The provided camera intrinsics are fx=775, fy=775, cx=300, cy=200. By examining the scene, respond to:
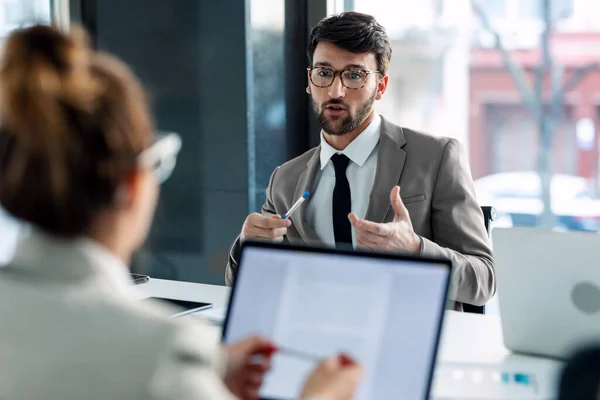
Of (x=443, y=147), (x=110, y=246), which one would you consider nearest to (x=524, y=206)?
(x=443, y=147)

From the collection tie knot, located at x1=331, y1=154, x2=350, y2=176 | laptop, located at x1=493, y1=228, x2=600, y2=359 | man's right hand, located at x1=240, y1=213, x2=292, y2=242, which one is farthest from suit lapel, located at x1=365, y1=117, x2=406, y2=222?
laptop, located at x1=493, y1=228, x2=600, y2=359

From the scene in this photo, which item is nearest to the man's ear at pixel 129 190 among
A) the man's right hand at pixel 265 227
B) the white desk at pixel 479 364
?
the white desk at pixel 479 364

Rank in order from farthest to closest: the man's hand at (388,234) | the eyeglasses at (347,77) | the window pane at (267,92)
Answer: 1. the window pane at (267,92)
2. the eyeglasses at (347,77)
3. the man's hand at (388,234)

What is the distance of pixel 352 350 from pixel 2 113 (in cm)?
61

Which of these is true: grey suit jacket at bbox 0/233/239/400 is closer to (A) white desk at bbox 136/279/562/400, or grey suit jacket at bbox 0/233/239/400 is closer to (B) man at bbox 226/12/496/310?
(A) white desk at bbox 136/279/562/400

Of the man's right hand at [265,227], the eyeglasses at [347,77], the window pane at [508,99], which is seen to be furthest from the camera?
the window pane at [508,99]

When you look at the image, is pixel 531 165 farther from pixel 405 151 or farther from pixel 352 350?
pixel 352 350

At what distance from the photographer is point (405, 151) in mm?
2307

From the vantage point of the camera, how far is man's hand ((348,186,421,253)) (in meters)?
1.83

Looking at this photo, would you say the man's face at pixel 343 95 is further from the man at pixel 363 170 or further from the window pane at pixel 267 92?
the window pane at pixel 267 92

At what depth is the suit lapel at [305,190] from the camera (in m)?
2.30

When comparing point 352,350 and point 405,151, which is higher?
point 405,151

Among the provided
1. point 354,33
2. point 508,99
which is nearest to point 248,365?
point 354,33

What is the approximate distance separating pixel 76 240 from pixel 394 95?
9.17ft
